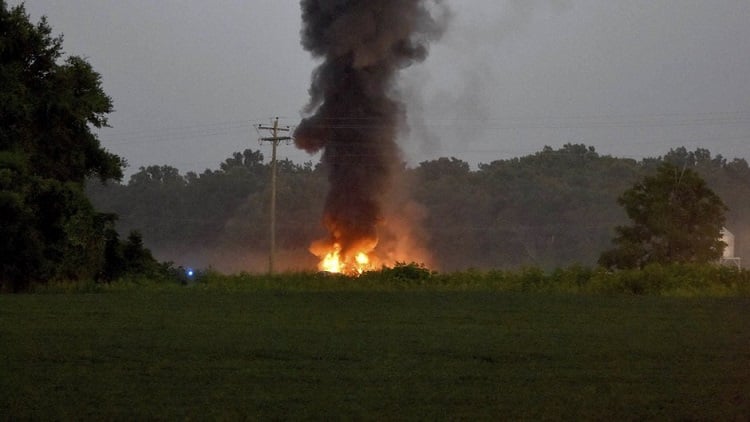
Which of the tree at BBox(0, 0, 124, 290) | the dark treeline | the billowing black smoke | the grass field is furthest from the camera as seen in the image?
the dark treeline

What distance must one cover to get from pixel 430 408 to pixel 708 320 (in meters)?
16.6

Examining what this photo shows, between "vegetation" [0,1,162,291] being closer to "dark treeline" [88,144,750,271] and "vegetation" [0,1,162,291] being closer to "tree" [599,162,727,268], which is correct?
"tree" [599,162,727,268]

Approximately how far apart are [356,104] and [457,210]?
44.2 meters

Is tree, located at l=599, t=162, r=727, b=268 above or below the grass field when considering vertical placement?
above

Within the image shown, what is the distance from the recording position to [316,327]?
2356cm

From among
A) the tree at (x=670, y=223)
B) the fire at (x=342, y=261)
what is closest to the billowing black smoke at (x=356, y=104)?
the fire at (x=342, y=261)

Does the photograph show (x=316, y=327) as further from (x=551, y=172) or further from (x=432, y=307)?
(x=551, y=172)

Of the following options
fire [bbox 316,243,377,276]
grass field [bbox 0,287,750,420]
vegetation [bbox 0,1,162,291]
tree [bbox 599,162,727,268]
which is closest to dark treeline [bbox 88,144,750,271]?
fire [bbox 316,243,377,276]

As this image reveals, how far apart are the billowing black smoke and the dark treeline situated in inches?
971

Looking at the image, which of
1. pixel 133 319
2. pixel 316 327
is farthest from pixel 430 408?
pixel 133 319

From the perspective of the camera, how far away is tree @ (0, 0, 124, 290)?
1518 inches

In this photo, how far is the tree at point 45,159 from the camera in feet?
127

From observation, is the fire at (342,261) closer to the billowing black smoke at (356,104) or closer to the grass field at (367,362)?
the billowing black smoke at (356,104)

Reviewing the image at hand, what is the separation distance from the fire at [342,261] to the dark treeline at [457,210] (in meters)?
22.9
